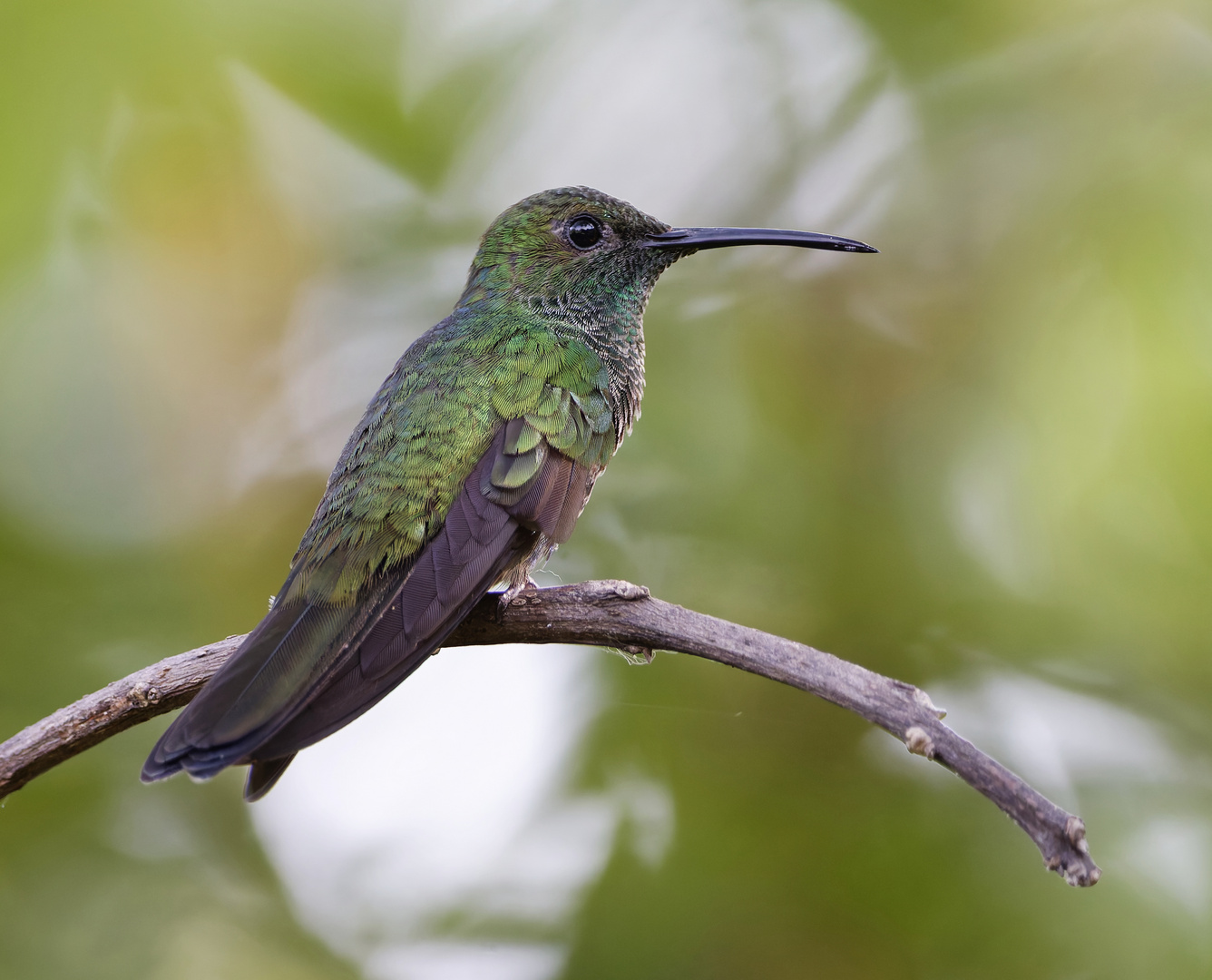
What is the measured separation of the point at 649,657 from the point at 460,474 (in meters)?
0.80

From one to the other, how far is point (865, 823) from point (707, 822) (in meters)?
0.57

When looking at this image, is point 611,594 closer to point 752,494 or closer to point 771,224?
point 752,494

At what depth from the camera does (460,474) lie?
2.99 meters

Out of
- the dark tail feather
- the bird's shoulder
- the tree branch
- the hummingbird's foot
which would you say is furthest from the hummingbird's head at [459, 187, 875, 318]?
the dark tail feather

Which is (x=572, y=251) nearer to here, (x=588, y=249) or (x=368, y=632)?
(x=588, y=249)

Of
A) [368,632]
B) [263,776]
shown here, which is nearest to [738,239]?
[368,632]

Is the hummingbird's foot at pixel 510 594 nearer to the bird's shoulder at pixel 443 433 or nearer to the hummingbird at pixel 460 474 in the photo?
the hummingbird at pixel 460 474

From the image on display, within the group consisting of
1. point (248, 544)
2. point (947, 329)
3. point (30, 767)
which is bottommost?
point (30, 767)

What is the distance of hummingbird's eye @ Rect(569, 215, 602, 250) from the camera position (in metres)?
3.97

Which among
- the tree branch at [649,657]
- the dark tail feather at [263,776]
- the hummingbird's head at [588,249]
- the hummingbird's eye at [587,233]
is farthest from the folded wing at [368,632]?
the hummingbird's eye at [587,233]

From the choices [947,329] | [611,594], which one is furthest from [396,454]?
[947,329]

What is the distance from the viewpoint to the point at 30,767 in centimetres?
243

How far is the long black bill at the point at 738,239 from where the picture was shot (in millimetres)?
3852

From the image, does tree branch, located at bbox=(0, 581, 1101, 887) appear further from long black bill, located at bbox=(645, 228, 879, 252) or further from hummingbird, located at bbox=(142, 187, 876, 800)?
long black bill, located at bbox=(645, 228, 879, 252)
